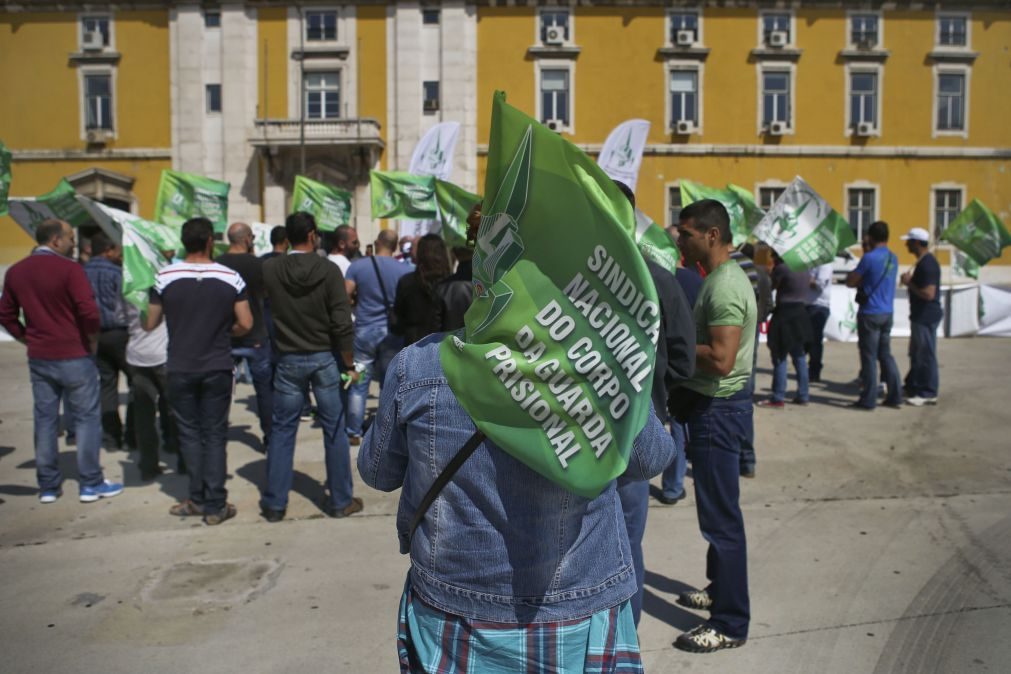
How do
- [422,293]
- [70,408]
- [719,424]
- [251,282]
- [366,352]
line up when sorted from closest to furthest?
[719,424]
[70,408]
[422,293]
[251,282]
[366,352]

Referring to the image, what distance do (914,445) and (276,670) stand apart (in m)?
6.48

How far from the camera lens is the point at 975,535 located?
5637 millimetres

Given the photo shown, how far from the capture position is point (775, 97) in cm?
3403

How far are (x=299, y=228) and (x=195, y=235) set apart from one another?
72 centimetres

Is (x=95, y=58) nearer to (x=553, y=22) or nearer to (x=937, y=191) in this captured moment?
(x=553, y=22)

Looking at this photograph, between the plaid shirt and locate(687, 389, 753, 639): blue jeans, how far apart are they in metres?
1.88

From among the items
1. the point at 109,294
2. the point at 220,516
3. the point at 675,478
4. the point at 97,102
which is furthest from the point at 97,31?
the point at 675,478

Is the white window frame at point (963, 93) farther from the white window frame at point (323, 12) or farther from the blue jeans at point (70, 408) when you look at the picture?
the blue jeans at point (70, 408)

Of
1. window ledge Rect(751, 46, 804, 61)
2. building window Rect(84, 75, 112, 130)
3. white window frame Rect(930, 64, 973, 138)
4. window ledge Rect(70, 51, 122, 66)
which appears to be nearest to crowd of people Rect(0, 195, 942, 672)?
window ledge Rect(751, 46, 804, 61)

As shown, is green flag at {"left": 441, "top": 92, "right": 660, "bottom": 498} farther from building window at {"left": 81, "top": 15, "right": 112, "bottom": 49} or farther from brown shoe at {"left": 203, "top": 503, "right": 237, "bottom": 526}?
building window at {"left": 81, "top": 15, "right": 112, "bottom": 49}

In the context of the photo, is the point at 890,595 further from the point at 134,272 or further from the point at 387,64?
the point at 387,64

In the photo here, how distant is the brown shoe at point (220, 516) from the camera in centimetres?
596

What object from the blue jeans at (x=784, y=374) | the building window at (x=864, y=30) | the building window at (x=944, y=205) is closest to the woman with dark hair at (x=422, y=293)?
the blue jeans at (x=784, y=374)

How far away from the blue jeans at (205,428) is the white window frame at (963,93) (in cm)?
3502
